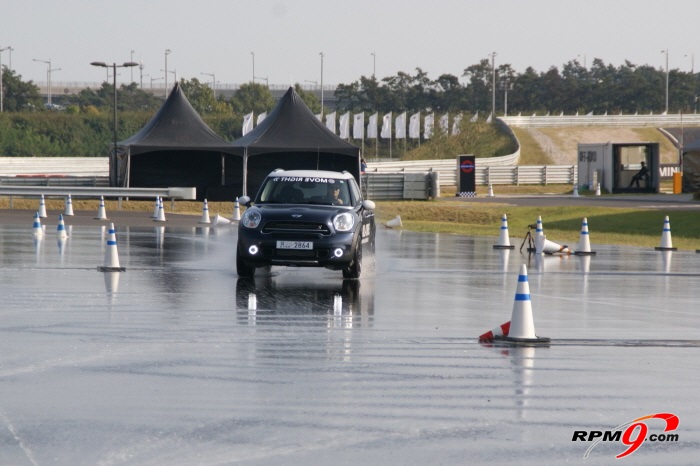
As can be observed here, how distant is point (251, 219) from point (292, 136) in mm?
26583

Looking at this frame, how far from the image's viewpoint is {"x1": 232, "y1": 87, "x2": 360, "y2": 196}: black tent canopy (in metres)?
43.6

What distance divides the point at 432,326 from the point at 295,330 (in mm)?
1573

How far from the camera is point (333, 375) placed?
380 inches

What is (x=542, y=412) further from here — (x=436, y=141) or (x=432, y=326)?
(x=436, y=141)

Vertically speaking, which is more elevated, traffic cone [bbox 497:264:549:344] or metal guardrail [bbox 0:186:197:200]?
metal guardrail [bbox 0:186:197:200]

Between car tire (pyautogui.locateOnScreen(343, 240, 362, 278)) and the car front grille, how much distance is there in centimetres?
58

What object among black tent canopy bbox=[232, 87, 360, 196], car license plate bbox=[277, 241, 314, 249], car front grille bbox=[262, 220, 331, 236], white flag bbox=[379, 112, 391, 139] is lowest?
car license plate bbox=[277, 241, 314, 249]

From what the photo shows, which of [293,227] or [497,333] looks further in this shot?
[293,227]

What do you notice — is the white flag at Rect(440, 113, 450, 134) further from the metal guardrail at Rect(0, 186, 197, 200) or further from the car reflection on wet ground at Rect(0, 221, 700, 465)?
the car reflection on wet ground at Rect(0, 221, 700, 465)

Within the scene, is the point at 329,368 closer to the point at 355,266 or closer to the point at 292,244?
the point at 292,244

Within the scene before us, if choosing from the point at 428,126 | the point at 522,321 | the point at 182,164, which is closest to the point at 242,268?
the point at 522,321

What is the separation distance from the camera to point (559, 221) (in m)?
38.6

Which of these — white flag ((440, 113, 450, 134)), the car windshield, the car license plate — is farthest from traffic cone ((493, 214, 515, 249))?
white flag ((440, 113, 450, 134))

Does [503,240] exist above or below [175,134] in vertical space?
below
